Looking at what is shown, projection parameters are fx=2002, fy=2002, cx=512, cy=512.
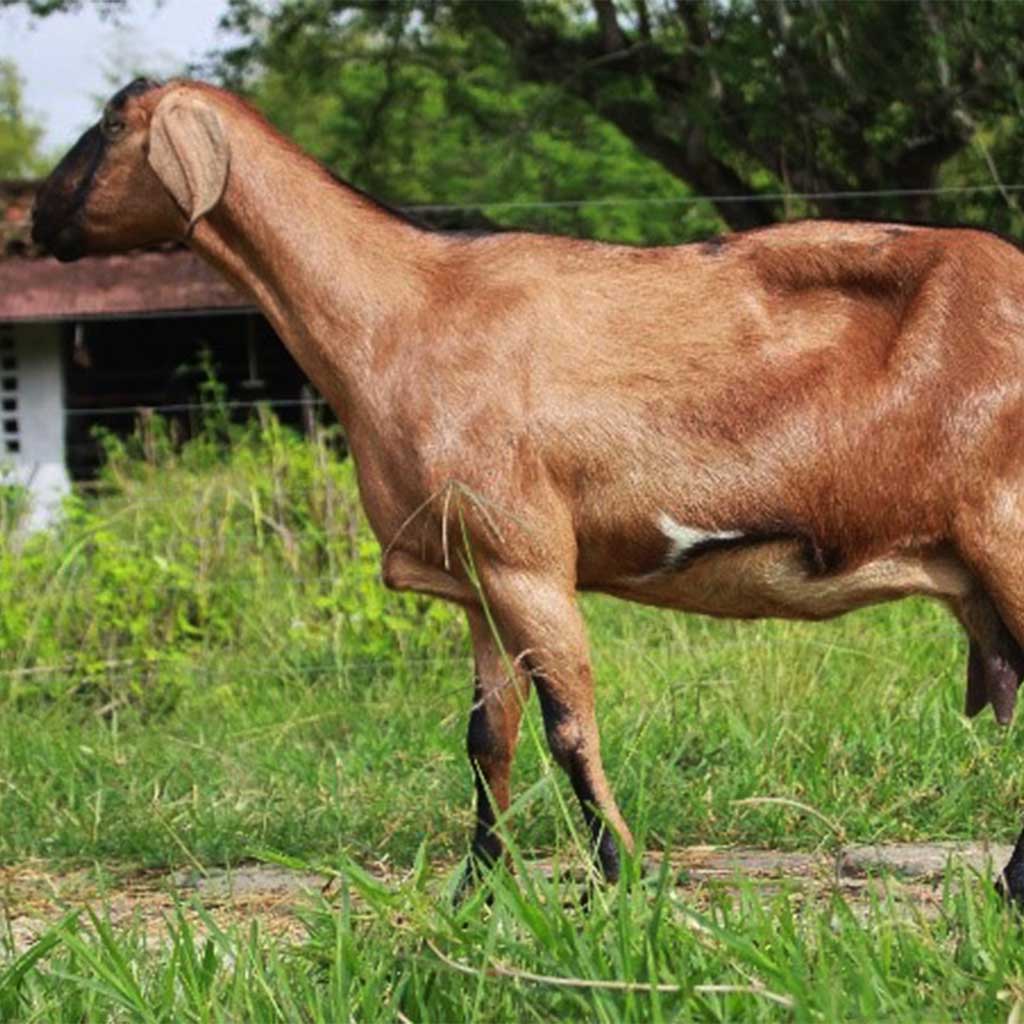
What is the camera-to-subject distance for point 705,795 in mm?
5344

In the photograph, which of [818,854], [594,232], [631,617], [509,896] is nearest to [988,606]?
[818,854]

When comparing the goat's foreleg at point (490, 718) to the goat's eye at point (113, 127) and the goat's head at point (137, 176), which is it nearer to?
the goat's head at point (137, 176)

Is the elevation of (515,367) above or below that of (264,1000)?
above

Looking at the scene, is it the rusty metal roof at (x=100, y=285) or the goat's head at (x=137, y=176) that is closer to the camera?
the goat's head at (x=137, y=176)

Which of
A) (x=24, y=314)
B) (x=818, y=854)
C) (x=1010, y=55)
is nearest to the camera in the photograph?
(x=818, y=854)

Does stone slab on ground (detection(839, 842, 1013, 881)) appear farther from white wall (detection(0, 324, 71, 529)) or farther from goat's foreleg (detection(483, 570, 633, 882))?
white wall (detection(0, 324, 71, 529))

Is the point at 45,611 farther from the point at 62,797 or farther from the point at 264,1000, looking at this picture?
the point at 264,1000

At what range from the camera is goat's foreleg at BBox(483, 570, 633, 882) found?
4.19m

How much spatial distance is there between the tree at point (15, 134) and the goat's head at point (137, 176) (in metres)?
41.7

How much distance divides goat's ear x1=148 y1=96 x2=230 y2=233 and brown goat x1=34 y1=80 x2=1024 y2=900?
0.03 metres

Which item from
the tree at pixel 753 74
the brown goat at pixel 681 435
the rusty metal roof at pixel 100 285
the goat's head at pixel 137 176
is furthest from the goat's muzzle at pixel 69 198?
the rusty metal roof at pixel 100 285

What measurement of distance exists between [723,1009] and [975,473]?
149cm

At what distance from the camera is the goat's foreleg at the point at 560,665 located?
419cm

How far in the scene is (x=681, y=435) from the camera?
4.21 metres
